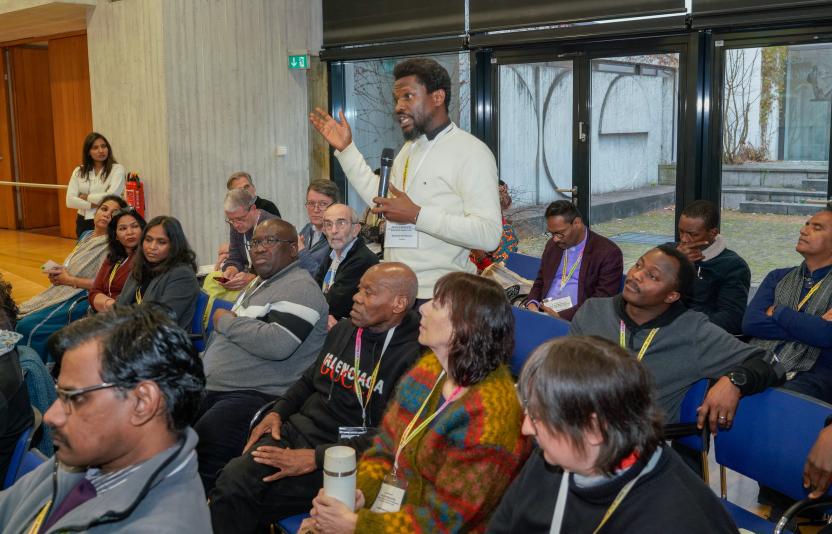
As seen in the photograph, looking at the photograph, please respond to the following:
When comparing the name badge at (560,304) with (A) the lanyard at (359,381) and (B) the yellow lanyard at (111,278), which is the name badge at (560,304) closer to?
(A) the lanyard at (359,381)

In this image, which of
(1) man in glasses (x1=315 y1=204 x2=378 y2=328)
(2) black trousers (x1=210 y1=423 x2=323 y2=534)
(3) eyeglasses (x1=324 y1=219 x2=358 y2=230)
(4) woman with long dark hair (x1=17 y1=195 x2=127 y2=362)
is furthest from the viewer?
(4) woman with long dark hair (x1=17 y1=195 x2=127 y2=362)

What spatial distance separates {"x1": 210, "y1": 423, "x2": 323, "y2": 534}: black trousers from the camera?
2.87m

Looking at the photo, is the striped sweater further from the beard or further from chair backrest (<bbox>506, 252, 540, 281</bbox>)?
chair backrest (<bbox>506, 252, 540, 281</bbox>)

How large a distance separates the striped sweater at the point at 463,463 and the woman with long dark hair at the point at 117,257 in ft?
10.4

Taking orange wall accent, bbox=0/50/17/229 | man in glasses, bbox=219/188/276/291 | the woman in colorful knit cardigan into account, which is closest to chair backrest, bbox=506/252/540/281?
man in glasses, bbox=219/188/276/291

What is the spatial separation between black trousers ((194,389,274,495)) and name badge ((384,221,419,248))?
3.17 ft

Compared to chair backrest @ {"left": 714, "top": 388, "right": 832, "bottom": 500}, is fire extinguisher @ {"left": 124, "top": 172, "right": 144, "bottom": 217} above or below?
above

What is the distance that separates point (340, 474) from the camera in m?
2.08

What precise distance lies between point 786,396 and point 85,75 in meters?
9.85

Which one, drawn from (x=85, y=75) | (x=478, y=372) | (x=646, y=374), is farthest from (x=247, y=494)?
(x=85, y=75)

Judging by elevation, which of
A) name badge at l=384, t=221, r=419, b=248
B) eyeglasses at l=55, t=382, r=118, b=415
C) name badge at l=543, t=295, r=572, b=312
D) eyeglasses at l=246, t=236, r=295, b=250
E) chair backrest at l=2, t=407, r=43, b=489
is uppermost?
name badge at l=384, t=221, r=419, b=248

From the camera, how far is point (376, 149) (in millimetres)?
8953

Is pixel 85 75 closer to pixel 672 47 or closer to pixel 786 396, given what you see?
pixel 672 47

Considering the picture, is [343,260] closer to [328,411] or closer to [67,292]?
[328,411]
